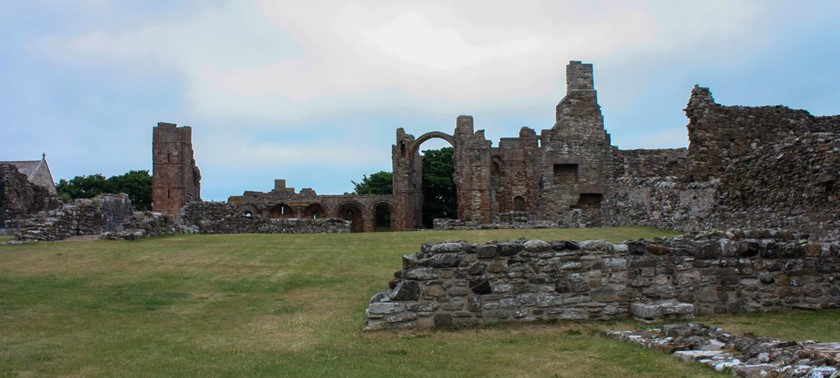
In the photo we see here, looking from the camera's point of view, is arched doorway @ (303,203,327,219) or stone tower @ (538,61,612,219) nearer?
stone tower @ (538,61,612,219)

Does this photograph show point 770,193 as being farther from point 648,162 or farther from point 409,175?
point 409,175

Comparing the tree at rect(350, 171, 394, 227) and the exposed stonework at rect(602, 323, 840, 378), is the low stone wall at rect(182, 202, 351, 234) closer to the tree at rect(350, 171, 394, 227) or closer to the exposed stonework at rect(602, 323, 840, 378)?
the exposed stonework at rect(602, 323, 840, 378)

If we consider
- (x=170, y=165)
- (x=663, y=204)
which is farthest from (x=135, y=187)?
(x=663, y=204)

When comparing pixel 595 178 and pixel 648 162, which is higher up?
pixel 648 162

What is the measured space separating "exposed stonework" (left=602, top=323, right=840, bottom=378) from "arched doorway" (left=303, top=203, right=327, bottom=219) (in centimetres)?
4843

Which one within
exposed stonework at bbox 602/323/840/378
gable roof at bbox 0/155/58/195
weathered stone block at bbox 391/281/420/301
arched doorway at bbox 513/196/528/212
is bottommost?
exposed stonework at bbox 602/323/840/378

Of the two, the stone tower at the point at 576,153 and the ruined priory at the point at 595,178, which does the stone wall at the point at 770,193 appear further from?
the stone tower at the point at 576,153

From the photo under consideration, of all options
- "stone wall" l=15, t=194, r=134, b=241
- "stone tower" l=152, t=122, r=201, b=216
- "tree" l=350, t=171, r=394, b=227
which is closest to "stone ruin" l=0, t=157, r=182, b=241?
"stone wall" l=15, t=194, r=134, b=241

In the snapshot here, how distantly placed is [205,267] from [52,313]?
4.09 meters

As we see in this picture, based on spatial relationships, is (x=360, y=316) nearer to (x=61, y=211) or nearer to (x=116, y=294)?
(x=116, y=294)

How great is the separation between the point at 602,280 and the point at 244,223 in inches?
837

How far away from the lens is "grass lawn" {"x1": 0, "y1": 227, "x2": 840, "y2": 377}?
22.3ft

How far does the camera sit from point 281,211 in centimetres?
5588

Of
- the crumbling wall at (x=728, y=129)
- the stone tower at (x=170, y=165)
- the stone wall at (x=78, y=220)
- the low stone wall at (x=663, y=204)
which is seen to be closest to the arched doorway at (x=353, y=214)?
the stone tower at (x=170, y=165)
